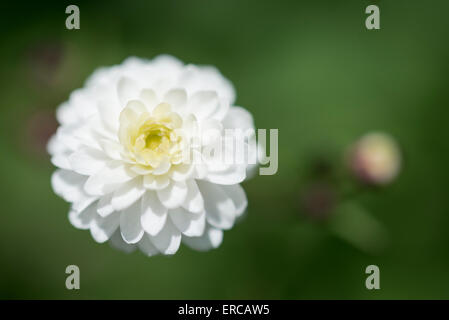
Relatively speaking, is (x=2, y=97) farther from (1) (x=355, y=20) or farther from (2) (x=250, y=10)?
(1) (x=355, y=20)

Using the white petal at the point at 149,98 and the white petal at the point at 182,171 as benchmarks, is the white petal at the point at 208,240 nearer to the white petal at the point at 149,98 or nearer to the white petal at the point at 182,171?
the white petal at the point at 182,171

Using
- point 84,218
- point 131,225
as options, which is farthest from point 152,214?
point 84,218

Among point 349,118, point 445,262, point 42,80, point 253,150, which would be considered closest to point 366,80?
point 349,118

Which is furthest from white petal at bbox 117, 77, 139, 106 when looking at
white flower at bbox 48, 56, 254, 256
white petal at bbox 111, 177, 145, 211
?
white petal at bbox 111, 177, 145, 211

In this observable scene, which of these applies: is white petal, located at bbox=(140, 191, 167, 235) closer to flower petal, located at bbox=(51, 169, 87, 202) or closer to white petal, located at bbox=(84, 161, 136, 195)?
white petal, located at bbox=(84, 161, 136, 195)

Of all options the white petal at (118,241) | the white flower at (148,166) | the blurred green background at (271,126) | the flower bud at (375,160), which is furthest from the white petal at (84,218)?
the flower bud at (375,160)

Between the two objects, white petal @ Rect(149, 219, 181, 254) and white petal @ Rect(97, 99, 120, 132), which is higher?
white petal @ Rect(97, 99, 120, 132)

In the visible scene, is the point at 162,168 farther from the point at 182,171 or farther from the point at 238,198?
the point at 238,198
